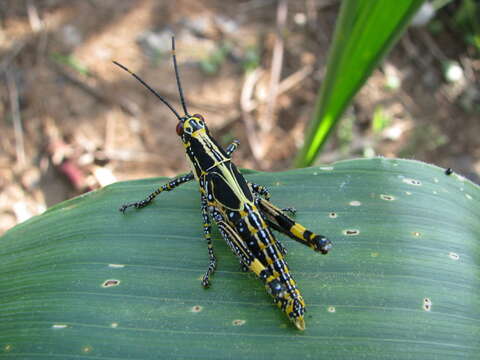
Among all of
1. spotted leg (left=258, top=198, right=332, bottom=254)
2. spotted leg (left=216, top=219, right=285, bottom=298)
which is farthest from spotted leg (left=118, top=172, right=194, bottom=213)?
spotted leg (left=258, top=198, right=332, bottom=254)

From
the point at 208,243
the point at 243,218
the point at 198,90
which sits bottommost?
the point at 208,243

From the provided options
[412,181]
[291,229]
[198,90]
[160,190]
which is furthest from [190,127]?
[198,90]

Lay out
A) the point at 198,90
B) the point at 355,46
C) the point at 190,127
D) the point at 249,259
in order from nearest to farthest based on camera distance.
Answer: the point at 249,259
the point at 355,46
the point at 190,127
the point at 198,90

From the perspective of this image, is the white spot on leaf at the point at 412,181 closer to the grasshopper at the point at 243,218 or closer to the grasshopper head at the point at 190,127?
the grasshopper at the point at 243,218

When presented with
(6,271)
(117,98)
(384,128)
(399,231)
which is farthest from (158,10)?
(399,231)

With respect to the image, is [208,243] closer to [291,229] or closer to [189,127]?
[291,229]

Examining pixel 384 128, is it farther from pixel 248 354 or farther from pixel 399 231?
pixel 248 354
